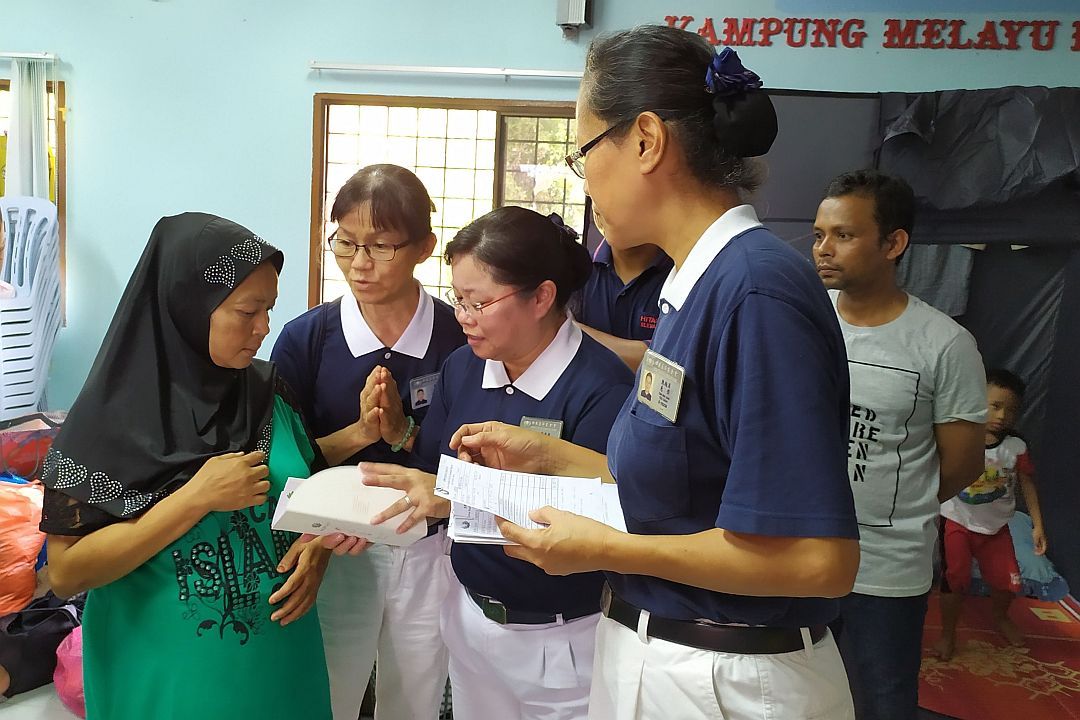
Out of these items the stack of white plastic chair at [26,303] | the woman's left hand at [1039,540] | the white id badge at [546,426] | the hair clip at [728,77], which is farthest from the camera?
the stack of white plastic chair at [26,303]

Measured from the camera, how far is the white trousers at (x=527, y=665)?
1.70m

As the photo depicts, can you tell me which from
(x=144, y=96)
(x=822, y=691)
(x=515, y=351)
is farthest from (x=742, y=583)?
(x=144, y=96)

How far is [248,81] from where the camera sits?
509 centimetres

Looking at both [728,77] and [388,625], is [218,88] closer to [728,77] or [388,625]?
[388,625]

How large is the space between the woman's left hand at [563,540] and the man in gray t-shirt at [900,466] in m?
1.23

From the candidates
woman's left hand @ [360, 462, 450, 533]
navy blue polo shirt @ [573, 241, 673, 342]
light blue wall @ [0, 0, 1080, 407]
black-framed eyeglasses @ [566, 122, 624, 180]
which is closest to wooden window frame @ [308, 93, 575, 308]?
light blue wall @ [0, 0, 1080, 407]

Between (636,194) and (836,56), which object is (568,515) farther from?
(836,56)

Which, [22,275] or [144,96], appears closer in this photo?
[22,275]

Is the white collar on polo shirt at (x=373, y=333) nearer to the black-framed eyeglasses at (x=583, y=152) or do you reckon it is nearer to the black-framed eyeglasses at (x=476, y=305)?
the black-framed eyeglasses at (x=476, y=305)

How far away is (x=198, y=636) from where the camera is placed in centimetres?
151

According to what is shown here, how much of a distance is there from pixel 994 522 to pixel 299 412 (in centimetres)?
332

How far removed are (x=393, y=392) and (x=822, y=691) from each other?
122 cm

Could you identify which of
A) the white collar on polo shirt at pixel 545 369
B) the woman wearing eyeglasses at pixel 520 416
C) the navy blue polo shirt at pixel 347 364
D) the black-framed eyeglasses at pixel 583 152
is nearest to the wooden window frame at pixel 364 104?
the navy blue polo shirt at pixel 347 364

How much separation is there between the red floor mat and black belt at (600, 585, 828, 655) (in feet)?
8.74
